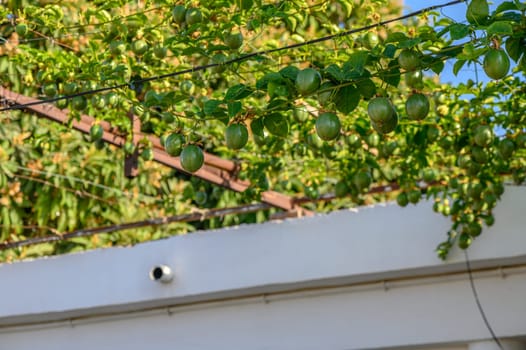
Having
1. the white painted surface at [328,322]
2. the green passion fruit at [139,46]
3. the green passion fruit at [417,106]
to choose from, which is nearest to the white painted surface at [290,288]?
the white painted surface at [328,322]

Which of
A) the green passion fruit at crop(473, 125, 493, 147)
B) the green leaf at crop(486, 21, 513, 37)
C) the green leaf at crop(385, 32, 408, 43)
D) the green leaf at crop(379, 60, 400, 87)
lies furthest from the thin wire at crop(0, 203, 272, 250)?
the green leaf at crop(486, 21, 513, 37)

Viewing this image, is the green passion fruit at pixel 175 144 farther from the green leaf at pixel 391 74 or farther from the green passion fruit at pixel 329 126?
the green leaf at pixel 391 74

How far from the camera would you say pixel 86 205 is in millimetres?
7277

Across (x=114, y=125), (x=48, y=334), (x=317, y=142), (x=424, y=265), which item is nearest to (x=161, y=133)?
(x=114, y=125)

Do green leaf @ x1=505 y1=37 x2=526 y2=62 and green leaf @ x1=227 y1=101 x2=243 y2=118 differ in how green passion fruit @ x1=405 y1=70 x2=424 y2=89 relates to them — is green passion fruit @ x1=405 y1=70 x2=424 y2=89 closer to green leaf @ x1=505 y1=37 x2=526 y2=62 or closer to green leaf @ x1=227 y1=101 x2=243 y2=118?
green leaf @ x1=505 y1=37 x2=526 y2=62

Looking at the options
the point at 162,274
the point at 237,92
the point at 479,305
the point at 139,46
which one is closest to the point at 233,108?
the point at 237,92

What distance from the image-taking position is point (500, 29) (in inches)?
80.4

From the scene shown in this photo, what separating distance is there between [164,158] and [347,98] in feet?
7.30

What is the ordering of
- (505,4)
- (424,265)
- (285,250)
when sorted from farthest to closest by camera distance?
(285,250)
(424,265)
(505,4)

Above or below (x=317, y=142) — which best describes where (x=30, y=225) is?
above

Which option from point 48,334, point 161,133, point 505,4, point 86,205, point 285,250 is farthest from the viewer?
point 86,205

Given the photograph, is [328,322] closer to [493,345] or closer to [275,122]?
[493,345]

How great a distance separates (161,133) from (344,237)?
1138mm

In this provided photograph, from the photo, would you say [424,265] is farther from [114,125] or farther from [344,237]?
[114,125]
